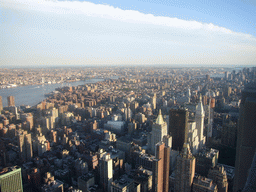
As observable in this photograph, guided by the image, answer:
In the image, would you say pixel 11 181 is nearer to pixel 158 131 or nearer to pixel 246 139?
pixel 158 131

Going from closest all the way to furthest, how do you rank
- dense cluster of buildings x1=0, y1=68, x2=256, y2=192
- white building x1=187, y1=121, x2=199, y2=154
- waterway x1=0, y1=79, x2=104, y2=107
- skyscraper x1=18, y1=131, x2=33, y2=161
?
dense cluster of buildings x1=0, y1=68, x2=256, y2=192, skyscraper x1=18, y1=131, x2=33, y2=161, white building x1=187, y1=121, x2=199, y2=154, waterway x1=0, y1=79, x2=104, y2=107

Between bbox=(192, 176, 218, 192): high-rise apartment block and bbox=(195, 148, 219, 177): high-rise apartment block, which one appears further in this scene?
bbox=(195, 148, 219, 177): high-rise apartment block

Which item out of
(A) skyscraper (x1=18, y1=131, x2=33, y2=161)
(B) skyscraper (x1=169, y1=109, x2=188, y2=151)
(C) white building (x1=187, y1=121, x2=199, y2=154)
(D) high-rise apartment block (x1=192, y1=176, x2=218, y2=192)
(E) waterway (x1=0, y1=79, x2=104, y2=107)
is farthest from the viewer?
(E) waterway (x1=0, y1=79, x2=104, y2=107)

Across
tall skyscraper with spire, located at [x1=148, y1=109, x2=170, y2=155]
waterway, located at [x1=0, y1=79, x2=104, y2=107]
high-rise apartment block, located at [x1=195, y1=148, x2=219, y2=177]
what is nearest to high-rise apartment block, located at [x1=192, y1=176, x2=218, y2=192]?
high-rise apartment block, located at [x1=195, y1=148, x2=219, y2=177]

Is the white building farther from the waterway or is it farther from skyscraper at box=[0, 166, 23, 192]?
the waterway

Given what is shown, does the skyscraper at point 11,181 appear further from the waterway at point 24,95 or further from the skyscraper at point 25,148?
the waterway at point 24,95

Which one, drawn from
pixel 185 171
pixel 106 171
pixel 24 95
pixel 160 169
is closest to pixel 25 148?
pixel 106 171
